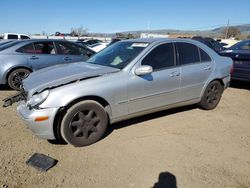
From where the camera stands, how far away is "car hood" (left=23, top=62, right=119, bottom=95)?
3.81 meters

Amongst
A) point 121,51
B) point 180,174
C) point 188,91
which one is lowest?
point 180,174

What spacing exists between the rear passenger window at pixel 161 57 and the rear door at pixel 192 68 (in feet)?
0.60

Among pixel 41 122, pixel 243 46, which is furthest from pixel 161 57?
pixel 243 46

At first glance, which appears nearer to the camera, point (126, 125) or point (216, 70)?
point (126, 125)

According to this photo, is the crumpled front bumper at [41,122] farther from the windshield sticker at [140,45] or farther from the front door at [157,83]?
the windshield sticker at [140,45]

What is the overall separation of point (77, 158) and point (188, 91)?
2.54m

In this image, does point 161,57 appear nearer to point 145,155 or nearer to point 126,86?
point 126,86

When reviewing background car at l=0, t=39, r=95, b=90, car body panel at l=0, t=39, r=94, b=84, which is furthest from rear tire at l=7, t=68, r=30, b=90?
car body panel at l=0, t=39, r=94, b=84

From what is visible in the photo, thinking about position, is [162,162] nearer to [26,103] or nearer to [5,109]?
[26,103]

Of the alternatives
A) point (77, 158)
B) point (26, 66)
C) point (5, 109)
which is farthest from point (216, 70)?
point (26, 66)

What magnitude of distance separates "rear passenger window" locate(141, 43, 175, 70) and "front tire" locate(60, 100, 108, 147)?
3.77ft

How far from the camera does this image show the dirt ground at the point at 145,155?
3.15 metres

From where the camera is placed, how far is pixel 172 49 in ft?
16.0

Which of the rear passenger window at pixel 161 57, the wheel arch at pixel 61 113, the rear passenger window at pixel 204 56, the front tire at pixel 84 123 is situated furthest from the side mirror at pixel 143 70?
the rear passenger window at pixel 204 56
